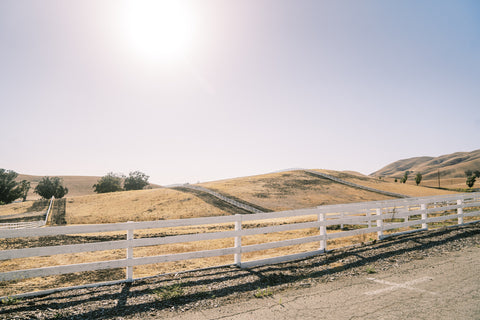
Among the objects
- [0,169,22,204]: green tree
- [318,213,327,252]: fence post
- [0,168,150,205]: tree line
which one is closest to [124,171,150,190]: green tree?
[0,168,150,205]: tree line

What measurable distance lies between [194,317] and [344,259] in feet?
19.0

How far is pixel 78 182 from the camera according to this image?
168 metres

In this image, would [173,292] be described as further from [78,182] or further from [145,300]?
[78,182]

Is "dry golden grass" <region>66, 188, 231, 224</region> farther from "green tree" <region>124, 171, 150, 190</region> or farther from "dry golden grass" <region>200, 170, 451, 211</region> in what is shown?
"green tree" <region>124, 171, 150, 190</region>

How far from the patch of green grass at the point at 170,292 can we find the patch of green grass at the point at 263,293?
1.67 meters

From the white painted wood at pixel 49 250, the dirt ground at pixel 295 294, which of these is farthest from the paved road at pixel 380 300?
the white painted wood at pixel 49 250

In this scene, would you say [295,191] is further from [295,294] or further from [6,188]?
[6,188]

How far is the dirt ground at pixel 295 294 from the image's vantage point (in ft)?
17.1

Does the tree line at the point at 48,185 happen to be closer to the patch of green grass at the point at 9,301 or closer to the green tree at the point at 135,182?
the green tree at the point at 135,182

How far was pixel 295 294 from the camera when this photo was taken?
20.4ft

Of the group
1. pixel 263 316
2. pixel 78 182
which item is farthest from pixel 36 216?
pixel 78 182

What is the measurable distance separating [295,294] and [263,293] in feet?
2.34

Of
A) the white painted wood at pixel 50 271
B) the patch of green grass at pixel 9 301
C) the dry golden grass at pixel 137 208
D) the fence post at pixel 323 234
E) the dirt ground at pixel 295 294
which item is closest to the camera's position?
the dirt ground at pixel 295 294

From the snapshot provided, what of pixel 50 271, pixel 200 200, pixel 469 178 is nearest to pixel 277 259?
pixel 50 271
